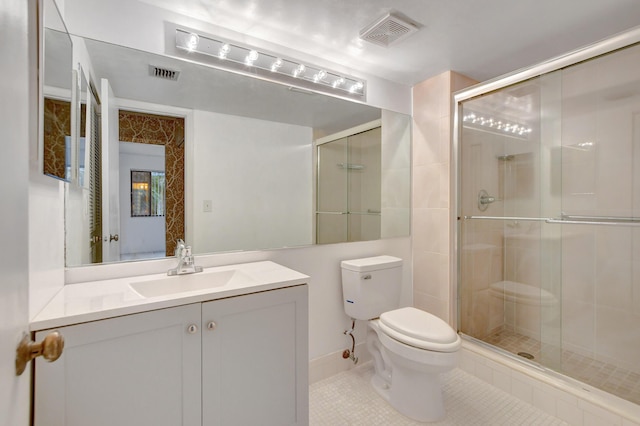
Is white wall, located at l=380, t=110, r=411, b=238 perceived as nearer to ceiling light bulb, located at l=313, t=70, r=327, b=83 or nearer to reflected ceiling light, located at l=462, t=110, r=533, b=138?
reflected ceiling light, located at l=462, t=110, r=533, b=138

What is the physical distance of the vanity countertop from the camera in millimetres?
961

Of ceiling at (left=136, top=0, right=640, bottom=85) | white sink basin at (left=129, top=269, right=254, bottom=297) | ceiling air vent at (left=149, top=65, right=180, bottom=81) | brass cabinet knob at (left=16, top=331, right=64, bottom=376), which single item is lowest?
white sink basin at (left=129, top=269, right=254, bottom=297)

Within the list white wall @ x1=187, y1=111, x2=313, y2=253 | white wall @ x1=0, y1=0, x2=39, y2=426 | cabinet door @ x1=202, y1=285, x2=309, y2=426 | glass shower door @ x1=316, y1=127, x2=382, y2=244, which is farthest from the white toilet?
white wall @ x1=0, y1=0, x2=39, y2=426

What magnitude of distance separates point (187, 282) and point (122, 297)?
1.17ft

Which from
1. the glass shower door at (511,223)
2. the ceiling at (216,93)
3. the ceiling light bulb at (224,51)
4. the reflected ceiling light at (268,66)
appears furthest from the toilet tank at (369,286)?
Result: the ceiling light bulb at (224,51)

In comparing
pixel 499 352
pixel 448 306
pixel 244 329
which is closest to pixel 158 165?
pixel 244 329

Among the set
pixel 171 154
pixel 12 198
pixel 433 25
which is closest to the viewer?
pixel 12 198

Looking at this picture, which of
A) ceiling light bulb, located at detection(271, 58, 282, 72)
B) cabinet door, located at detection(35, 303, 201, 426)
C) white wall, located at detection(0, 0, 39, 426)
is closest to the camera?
white wall, located at detection(0, 0, 39, 426)

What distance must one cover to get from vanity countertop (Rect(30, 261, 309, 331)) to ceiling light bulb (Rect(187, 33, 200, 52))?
1.16 meters

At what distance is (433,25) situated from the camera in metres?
1.69

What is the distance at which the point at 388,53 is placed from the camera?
2.00m

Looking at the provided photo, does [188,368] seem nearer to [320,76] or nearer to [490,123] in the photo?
[320,76]

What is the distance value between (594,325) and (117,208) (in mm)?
3015

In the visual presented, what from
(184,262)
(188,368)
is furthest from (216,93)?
(188,368)
